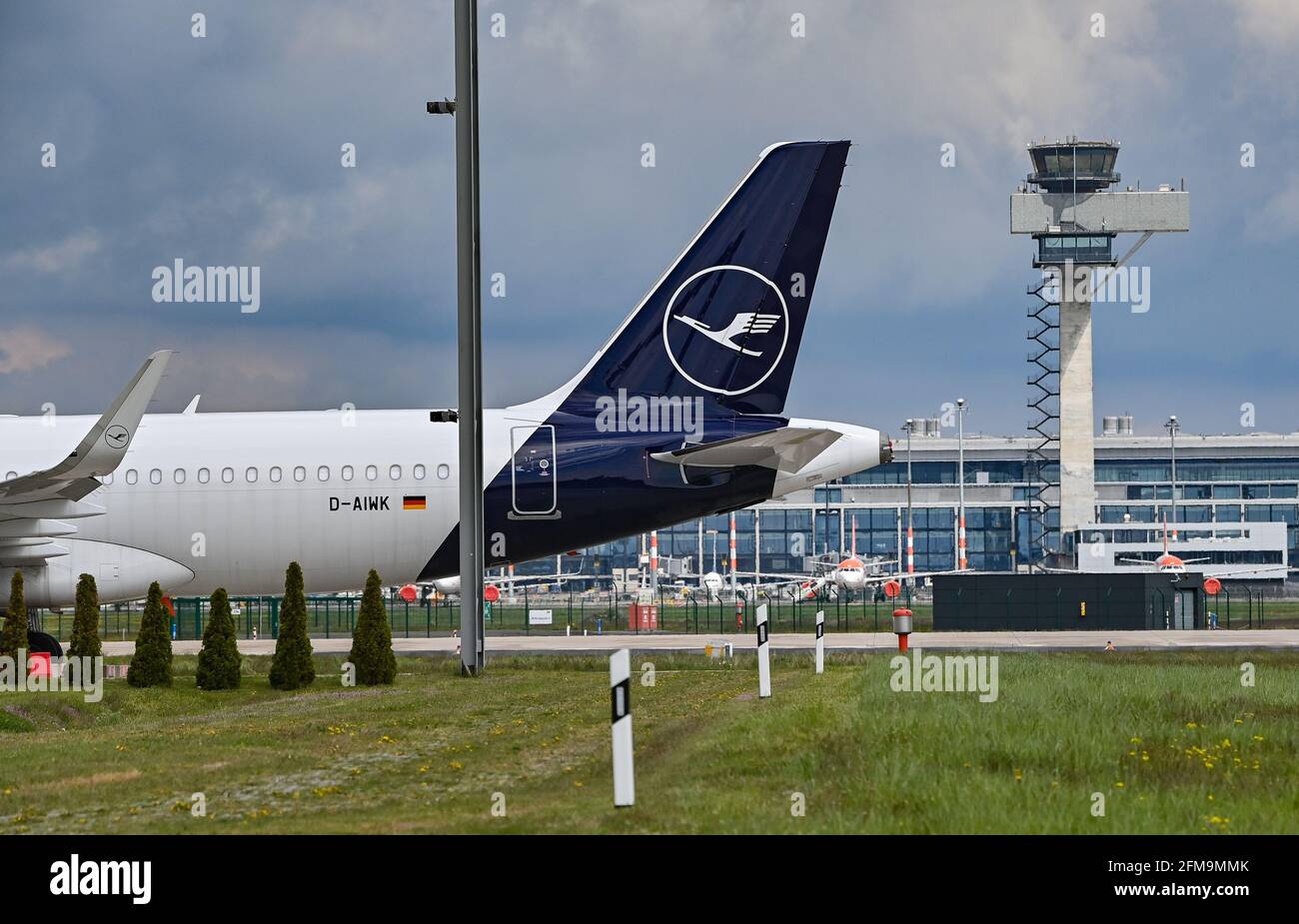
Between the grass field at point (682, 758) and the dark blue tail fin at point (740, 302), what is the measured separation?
7.50 m

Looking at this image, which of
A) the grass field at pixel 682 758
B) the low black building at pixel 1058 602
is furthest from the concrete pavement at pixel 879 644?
the grass field at pixel 682 758

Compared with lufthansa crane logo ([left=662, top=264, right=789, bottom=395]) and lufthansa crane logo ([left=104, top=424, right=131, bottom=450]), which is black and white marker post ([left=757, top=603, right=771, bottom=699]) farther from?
lufthansa crane logo ([left=104, top=424, right=131, bottom=450])

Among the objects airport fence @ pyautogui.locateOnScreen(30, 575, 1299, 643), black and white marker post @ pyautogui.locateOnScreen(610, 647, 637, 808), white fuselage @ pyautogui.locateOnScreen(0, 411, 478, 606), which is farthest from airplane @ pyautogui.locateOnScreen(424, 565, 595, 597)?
black and white marker post @ pyautogui.locateOnScreen(610, 647, 637, 808)

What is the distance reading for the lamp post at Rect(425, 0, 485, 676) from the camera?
23.9 meters

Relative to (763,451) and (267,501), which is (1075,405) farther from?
(267,501)

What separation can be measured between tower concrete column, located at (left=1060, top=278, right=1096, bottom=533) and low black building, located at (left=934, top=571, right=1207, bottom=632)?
225 ft

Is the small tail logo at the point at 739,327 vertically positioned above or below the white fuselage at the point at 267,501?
above

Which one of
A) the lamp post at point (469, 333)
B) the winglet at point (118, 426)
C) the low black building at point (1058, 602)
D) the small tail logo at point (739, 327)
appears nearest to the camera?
the winglet at point (118, 426)

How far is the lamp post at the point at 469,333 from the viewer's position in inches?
941

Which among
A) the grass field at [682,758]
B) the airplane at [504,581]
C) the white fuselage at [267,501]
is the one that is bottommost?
the airplane at [504,581]

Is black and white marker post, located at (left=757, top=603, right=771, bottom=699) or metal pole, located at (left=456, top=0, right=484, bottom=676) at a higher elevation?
metal pole, located at (left=456, top=0, right=484, bottom=676)

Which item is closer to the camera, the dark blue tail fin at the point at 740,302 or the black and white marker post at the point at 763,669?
the black and white marker post at the point at 763,669

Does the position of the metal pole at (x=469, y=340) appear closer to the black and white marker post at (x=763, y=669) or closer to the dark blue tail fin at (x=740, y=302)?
the dark blue tail fin at (x=740, y=302)
